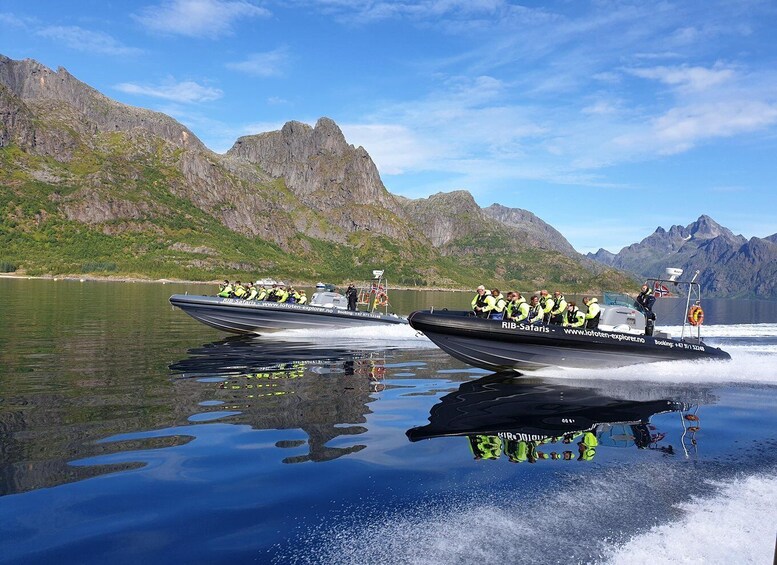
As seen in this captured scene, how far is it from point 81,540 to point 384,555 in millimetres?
3472

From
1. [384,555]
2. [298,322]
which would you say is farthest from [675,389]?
[298,322]

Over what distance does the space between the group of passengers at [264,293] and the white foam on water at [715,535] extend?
85.1ft

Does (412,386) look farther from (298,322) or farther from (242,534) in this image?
(298,322)

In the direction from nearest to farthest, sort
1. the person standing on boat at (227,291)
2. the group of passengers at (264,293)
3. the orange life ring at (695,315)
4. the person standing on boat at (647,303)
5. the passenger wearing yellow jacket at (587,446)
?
the passenger wearing yellow jacket at (587,446) → the person standing on boat at (647,303) → the orange life ring at (695,315) → the group of passengers at (264,293) → the person standing on boat at (227,291)

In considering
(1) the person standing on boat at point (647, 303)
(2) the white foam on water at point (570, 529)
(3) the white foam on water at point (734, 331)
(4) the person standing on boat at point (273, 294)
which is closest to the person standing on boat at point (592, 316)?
(1) the person standing on boat at point (647, 303)

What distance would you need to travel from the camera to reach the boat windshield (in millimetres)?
20875

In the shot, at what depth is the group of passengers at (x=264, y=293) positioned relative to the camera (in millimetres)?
31625

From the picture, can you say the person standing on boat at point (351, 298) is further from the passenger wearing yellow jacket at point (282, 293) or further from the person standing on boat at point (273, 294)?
the person standing on boat at point (273, 294)

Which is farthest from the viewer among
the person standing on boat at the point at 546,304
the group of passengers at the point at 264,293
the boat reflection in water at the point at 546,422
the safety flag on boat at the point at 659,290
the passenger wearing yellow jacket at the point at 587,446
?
the group of passengers at the point at 264,293

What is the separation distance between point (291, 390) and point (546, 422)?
22.2 ft

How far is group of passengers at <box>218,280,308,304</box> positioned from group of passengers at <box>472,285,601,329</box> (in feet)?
47.6

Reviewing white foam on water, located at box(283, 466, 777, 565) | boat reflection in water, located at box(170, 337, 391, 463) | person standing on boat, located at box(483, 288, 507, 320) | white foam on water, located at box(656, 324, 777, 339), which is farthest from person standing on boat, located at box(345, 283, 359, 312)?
white foam on water, located at box(283, 466, 777, 565)

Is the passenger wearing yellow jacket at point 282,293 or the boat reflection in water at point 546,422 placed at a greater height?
the passenger wearing yellow jacket at point 282,293

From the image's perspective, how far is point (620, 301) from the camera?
2109 cm
